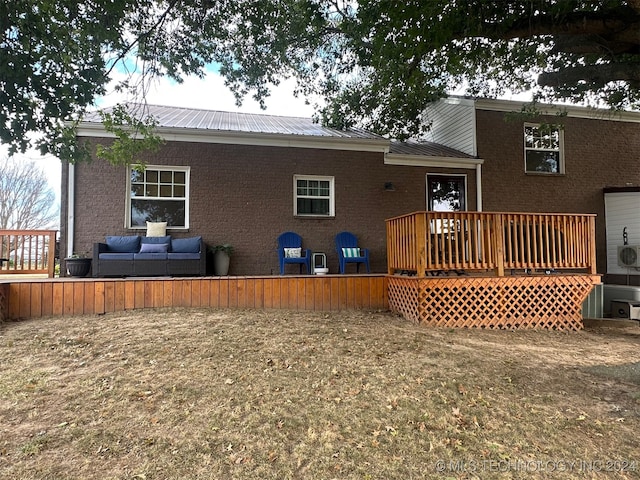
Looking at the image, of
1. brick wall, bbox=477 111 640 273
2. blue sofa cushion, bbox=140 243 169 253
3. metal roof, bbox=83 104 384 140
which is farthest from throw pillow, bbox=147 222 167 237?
brick wall, bbox=477 111 640 273

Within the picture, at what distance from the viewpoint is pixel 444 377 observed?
3070 millimetres

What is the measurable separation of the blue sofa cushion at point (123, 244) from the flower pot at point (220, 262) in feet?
4.56

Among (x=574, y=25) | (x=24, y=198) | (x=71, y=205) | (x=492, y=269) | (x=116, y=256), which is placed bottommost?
(x=492, y=269)

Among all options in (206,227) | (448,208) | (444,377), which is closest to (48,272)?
(206,227)

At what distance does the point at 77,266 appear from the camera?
623cm

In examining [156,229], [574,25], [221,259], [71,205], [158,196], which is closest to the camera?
[574,25]

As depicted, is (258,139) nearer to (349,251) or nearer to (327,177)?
(327,177)

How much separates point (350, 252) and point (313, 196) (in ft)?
4.83

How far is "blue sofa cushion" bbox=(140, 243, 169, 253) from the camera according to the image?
652 cm

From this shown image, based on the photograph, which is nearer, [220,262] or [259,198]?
[220,262]

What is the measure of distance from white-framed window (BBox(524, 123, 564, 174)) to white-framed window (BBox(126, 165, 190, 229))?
810 centimetres

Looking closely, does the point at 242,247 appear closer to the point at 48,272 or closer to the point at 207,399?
the point at 48,272

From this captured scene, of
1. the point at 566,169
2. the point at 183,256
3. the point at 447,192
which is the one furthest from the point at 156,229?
the point at 566,169

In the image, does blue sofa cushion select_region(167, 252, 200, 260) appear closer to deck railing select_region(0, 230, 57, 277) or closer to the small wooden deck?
deck railing select_region(0, 230, 57, 277)
